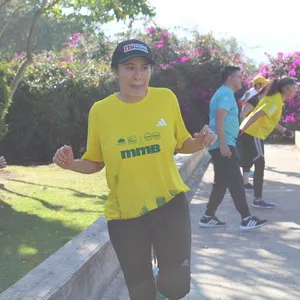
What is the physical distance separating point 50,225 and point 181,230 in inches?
123

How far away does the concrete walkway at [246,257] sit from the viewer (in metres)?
4.59

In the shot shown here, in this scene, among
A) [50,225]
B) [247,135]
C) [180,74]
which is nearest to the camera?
[50,225]

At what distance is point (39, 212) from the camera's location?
6824 millimetres

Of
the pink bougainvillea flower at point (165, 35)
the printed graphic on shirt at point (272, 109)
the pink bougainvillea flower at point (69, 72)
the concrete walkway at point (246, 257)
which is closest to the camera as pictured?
the concrete walkway at point (246, 257)

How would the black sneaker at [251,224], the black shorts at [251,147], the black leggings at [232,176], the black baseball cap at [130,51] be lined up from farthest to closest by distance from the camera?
the black shorts at [251,147] < the black sneaker at [251,224] < the black leggings at [232,176] < the black baseball cap at [130,51]

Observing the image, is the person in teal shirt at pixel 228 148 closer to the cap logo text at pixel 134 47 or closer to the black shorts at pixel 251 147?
the black shorts at pixel 251 147

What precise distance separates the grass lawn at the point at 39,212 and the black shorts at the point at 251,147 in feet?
6.77

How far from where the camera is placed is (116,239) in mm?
3301

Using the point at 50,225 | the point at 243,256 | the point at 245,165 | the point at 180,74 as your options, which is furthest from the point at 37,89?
the point at 243,256

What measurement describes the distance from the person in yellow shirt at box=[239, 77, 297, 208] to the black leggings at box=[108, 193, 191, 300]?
4.26m

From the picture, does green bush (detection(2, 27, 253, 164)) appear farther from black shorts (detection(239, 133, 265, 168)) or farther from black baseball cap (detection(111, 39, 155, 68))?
black baseball cap (detection(111, 39, 155, 68))

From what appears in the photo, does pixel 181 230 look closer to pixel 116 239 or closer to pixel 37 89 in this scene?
pixel 116 239

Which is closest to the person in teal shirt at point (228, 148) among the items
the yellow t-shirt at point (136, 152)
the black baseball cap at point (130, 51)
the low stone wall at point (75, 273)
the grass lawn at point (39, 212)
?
the grass lawn at point (39, 212)

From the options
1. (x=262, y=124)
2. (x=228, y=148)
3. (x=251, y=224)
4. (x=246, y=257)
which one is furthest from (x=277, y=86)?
(x=246, y=257)
